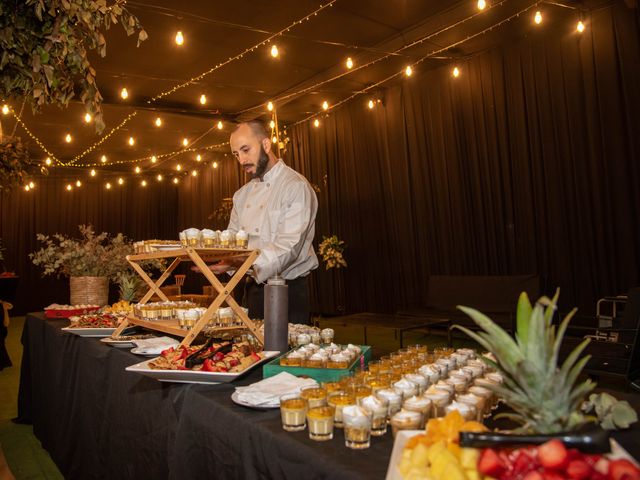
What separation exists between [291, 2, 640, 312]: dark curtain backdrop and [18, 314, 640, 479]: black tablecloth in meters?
4.49

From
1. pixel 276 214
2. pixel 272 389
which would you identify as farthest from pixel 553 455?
pixel 276 214

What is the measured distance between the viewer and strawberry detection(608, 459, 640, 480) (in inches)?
24.4

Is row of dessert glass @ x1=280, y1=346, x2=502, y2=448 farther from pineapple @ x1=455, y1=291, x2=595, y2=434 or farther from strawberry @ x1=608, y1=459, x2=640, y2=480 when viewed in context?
strawberry @ x1=608, y1=459, x2=640, y2=480

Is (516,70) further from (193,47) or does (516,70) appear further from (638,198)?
(193,47)

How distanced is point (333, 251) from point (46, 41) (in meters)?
6.34

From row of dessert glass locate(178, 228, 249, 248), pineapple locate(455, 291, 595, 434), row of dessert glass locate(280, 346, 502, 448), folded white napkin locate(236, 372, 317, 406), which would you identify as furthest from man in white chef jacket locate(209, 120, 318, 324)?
pineapple locate(455, 291, 595, 434)

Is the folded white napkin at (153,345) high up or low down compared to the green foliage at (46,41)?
down

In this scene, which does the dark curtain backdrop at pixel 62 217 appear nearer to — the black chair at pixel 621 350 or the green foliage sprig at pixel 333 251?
the green foliage sprig at pixel 333 251

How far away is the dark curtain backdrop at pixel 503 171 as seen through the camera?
4969 mm

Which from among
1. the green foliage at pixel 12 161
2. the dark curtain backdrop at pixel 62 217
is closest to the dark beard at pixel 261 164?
the green foliage at pixel 12 161

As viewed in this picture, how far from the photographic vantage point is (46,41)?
5.87ft

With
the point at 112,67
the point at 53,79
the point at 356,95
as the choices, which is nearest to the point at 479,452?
the point at 53,79

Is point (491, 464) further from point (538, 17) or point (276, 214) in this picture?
point (538, 17)

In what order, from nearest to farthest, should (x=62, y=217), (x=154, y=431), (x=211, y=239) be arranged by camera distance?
(x=154, y=431) → (x=211, y=239) → (x=62, y=217)
